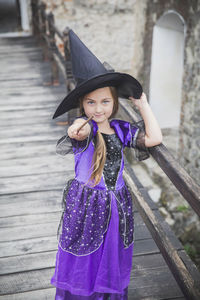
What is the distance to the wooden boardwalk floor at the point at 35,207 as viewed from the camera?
2.20 m

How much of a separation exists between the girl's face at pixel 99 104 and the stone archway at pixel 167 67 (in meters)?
5.14

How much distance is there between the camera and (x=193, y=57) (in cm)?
600

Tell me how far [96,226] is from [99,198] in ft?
0.46

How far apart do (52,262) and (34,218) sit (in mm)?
475

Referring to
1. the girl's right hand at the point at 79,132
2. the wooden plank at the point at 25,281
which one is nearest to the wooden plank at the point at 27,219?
the wooden plank at the point at 25,281

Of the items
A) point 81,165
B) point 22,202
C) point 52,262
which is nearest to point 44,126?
point 22,202

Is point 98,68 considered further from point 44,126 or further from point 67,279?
point 44,126

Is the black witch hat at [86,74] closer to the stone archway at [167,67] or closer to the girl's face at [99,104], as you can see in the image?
the girl's face at [99,104]

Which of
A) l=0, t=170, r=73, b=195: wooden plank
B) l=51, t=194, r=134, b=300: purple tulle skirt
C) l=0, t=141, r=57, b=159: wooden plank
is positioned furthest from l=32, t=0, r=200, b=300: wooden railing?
l=0, t=141, r=57, b=159: wooden plank

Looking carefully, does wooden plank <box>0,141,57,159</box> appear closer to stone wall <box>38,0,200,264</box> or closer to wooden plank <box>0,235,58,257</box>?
wooden plank <box>0,235,58,257</box>

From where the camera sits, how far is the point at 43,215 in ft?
9.08

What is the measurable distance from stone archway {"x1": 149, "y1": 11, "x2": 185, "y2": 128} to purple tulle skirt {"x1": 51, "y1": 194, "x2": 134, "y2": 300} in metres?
5.36

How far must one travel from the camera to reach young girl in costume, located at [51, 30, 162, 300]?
1769 mm

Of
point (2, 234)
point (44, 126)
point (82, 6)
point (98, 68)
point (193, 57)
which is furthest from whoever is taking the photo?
point (82, 6)
